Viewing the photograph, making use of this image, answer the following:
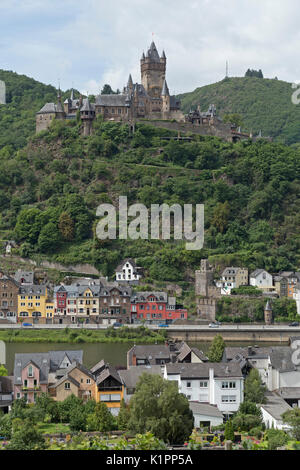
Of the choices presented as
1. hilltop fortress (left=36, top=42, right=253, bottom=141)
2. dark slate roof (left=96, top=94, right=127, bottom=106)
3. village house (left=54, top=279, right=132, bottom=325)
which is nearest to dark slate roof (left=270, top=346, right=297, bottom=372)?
village house (left=54, top=279, right=132, bottom=325)

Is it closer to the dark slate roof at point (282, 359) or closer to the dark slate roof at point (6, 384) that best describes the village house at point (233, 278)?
the dark slate roof at point (282, 359)

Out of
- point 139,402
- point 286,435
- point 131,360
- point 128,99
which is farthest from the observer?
point 128,99

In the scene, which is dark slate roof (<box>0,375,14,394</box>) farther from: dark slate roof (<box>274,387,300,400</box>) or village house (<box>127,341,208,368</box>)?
dark slate roof (<box>274,387,300,400</box>)

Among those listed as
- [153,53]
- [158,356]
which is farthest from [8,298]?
[153,53]
